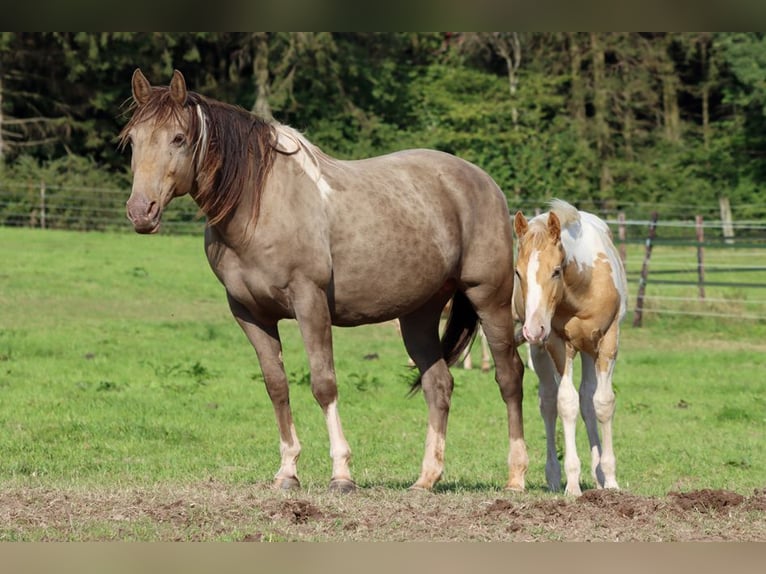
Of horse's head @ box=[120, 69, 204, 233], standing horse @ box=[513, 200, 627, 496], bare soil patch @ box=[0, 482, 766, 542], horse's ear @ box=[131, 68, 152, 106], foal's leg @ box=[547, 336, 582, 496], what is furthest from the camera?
foal's leg @ box=[547, 336, 582, 496]

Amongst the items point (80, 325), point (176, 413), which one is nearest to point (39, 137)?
point (80, 325)

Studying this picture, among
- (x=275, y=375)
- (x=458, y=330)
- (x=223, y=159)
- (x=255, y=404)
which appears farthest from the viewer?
(x=255, y=404)

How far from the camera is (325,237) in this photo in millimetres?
6613

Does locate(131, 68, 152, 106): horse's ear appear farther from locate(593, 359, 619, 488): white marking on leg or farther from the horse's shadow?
locate(593, 359, 619, 488): white marking on leg

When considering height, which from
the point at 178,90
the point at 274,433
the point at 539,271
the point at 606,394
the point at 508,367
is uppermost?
the point at 178,90

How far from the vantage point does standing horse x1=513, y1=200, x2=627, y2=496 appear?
661 centimetres

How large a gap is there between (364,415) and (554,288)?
5808mm

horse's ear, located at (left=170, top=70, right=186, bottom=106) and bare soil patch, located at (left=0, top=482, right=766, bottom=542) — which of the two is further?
horse's ear, located at (left=170, top=70, right=186, bottom=106)

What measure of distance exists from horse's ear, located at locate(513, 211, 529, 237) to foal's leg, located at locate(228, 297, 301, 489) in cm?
157

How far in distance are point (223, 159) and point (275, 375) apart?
4.45 feet

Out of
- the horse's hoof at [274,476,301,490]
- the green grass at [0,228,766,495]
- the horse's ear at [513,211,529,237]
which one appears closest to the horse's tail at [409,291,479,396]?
the green grass at [0,228,766,495]

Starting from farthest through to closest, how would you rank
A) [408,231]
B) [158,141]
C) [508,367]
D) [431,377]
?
[508,367] < [431,377] < [408,231] < [158,141]

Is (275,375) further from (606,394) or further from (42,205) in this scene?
(42,205)

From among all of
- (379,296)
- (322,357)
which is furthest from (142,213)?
(379,296)
